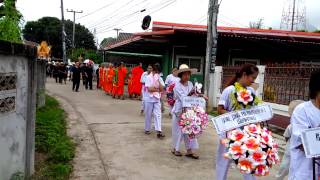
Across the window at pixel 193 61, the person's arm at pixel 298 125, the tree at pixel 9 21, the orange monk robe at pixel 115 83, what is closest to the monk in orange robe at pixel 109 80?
the orange monk robe at pixel 115 83

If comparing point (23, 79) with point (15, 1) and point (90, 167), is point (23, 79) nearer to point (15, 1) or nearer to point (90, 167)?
point (15, 1)

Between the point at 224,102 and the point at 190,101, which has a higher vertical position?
the point at 224,102

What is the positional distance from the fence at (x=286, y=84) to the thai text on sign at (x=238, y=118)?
16.4 feet

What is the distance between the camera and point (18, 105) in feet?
19.5

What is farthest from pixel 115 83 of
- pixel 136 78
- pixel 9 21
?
pixel 9 21

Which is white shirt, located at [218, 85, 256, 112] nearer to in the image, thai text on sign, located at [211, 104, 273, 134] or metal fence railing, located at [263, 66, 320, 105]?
thai text on sign, located at [211, 104, 273, 134]

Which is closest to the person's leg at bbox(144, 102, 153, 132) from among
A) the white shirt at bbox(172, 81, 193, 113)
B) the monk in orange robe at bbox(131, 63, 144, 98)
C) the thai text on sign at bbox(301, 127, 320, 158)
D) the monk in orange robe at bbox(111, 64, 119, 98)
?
the white shirt at bbox(172, 81, 193, 113)

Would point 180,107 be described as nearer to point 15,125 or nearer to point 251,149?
point 15,125

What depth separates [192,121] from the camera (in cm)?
812

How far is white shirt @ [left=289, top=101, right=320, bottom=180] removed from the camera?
4.07 meters

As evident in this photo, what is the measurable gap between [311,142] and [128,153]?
5070 millimetres

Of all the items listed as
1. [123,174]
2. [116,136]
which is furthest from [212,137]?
[123,174]

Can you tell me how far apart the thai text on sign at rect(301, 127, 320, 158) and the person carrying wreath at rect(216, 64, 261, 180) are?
1.50 metres

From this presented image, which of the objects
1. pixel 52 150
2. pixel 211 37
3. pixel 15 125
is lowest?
pixel 52 150
